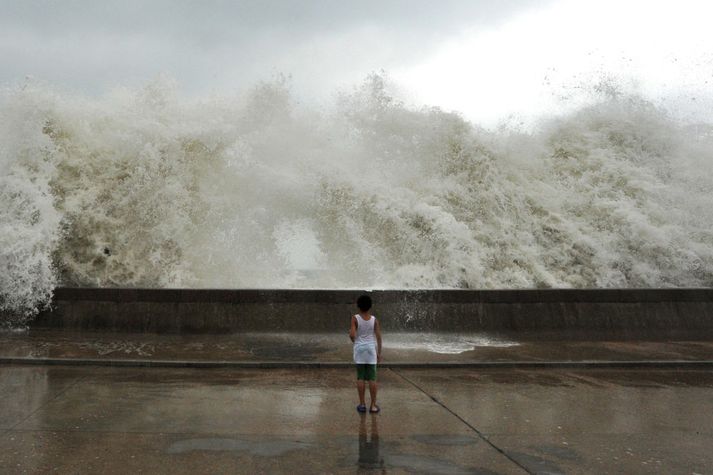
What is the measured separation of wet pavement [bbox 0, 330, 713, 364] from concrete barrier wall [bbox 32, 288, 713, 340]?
0.82ft

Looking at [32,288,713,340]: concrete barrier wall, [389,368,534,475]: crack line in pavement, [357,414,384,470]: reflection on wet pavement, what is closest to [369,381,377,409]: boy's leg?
[357,414,384,470]: reflection on wet pavement

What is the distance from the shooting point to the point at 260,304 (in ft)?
25.2

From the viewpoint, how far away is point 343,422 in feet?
12.7

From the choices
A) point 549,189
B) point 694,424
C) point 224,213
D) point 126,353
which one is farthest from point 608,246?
point 126,353

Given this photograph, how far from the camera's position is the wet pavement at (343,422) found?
309cm

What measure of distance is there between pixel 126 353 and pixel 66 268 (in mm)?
3834

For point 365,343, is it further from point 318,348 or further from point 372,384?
point 318,348

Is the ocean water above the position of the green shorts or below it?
above

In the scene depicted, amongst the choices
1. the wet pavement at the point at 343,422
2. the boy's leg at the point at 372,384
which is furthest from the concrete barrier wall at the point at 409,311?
the boy's leg at the point at 372,384

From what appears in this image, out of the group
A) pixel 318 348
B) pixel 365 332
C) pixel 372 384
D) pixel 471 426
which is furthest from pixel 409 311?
pixel 471 426

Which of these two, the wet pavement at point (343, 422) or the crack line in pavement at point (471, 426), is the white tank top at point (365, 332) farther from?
the crack line in pavement at point (471, 426)

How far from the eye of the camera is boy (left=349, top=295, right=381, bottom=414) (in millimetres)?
4164

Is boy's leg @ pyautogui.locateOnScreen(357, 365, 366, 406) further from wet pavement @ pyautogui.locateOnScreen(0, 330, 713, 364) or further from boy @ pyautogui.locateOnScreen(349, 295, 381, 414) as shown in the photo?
wet pavement @ pyautogui.locateOnScreen(0, 330, 713, 364)

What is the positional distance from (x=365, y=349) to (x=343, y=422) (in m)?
0.63
